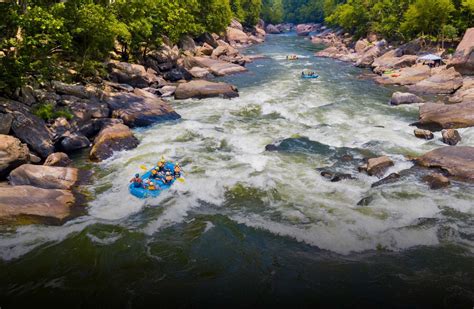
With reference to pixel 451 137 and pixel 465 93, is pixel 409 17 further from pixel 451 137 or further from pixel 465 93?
pixel 451 137

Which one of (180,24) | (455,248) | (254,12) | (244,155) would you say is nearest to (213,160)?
(244,155)

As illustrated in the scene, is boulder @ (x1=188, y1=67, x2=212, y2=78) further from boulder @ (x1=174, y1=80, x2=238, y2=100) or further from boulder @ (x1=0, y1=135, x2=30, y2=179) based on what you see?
boulder @ (x1=0, y1=135, x2=30, y2=179)

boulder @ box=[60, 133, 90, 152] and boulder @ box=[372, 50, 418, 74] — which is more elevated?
boulder @ box=[60, 133, 90, 152]

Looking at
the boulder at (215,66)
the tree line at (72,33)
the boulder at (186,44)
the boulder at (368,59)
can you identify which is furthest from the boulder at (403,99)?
the boulder at (186,44)

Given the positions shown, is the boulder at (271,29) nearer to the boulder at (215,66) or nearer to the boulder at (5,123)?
the boulder at (215,66)

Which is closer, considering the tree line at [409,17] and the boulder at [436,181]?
the boulder at [436,181]

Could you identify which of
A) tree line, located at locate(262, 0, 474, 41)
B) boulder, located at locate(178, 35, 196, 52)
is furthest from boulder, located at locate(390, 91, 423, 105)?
boulder, located at locate(178, 35, 196, 52)
